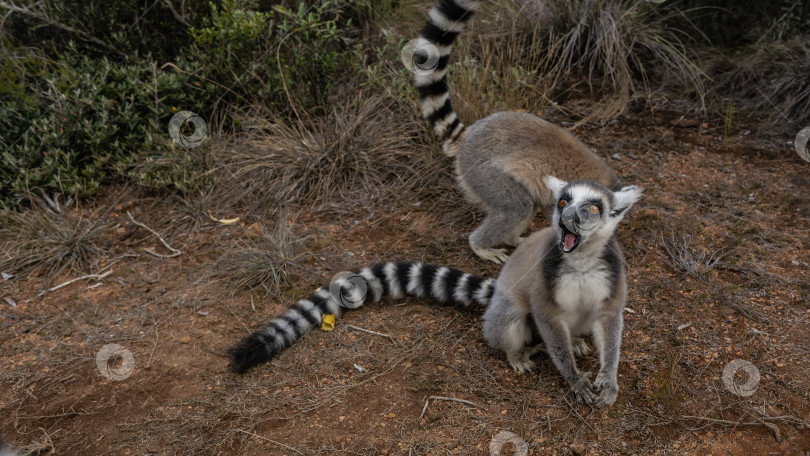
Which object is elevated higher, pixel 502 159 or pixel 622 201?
pixel 622 201

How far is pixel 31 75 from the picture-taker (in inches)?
221

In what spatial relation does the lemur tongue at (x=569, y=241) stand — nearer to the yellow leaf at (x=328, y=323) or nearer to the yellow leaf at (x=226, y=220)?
the yellow leaf at (x=328, y=323)

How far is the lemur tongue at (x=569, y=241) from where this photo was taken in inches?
112

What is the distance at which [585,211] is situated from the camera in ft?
9.36

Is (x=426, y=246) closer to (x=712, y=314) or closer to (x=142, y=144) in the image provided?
(x=712, y=314)

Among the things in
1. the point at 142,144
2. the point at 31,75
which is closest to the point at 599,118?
the point at 142,144

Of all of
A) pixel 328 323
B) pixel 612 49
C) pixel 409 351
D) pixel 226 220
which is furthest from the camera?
pixel 612 49

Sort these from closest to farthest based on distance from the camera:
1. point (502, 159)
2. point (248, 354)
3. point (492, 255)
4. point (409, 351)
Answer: point (248, 354) → point (409, 351) → point (502, 159) → point (492, 255)

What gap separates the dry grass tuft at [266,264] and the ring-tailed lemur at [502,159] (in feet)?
4.47

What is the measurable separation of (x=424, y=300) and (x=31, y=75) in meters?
4.29

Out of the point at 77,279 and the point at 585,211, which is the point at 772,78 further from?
the point at 77,279

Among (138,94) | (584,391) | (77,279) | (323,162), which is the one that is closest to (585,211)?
(584,391)

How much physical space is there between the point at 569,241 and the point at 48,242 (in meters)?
4.20

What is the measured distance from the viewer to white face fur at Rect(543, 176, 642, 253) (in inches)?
112
